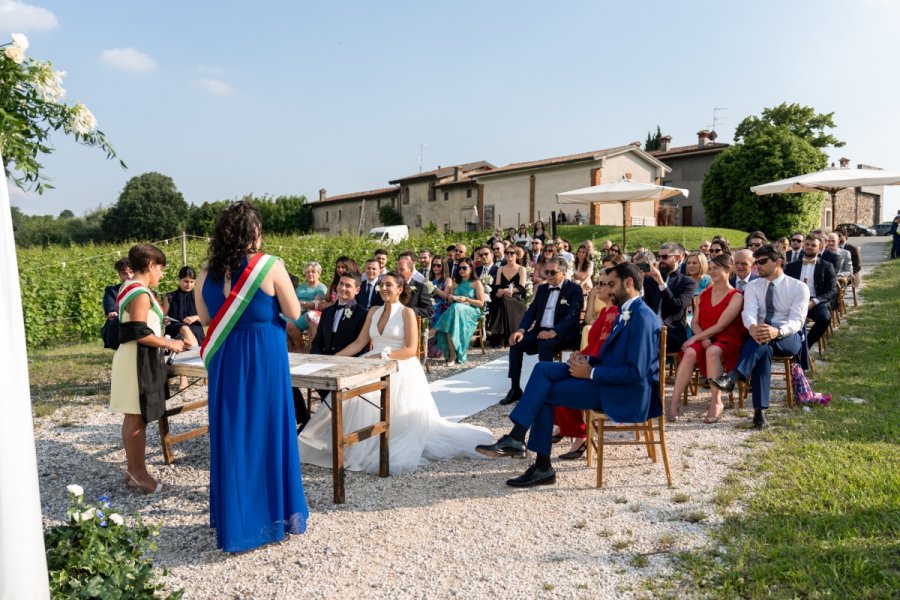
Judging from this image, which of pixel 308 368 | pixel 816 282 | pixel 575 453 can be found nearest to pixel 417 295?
pixel 575 453

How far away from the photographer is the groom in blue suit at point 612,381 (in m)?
4.51

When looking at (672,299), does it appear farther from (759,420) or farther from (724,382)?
(759,420)

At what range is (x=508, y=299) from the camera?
10.2 metres

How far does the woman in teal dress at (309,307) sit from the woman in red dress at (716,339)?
4.29 meters

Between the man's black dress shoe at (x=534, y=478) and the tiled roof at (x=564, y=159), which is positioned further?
the tiled roof at (x=564, y=159)

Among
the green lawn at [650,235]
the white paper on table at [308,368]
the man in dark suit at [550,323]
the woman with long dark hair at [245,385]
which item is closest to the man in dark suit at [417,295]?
the man in dark suit at [550,323]

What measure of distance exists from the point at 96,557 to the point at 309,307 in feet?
19.7

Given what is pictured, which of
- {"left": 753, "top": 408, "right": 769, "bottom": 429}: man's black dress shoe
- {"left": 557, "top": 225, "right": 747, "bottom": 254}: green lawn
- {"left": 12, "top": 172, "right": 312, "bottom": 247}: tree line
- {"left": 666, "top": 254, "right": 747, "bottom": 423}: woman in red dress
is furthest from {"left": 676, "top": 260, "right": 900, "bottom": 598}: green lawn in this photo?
{"left": 12, "top": 172, "right": 312, "bottom": 247}: tree line

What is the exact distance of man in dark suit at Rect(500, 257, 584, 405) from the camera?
7086 mm

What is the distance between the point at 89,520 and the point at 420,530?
1.80 metres

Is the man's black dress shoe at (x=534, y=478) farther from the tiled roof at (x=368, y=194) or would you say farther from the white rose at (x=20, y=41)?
the tiled roof at (x=368, y=194)

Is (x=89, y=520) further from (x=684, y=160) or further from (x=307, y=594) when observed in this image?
(x=684, y=160)

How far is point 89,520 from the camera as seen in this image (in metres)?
2.80

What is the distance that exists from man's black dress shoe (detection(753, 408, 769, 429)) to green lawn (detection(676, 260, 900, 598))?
0.31ft
